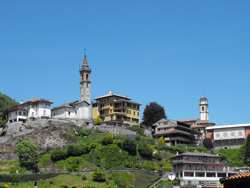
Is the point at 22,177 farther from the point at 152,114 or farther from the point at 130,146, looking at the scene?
the point at 152,114

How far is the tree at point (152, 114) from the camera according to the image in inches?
4764

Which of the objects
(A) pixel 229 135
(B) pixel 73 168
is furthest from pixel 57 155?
(A) pixel 229 135

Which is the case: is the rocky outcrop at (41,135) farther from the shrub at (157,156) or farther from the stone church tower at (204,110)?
the stone church tower at (204,110)

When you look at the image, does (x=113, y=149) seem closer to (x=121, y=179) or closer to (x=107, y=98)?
(x=121, y=179)

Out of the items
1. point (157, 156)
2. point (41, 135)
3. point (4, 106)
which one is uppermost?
point (4, 106)

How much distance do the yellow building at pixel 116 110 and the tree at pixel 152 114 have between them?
98.7 inches

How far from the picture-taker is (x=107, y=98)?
121188 mm

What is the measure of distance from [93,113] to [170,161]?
38.4 metres

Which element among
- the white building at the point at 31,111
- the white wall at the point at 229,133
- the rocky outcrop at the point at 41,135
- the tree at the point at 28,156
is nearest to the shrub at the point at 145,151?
the rocky outcrop at the point at 41,135

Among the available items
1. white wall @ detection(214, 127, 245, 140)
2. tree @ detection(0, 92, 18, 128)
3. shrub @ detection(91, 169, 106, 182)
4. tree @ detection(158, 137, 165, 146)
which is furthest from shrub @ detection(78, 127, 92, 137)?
white wall @ detection(214, 127, 245, 140)

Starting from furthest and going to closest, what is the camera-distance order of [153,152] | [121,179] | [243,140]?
[243,140], [153,152], [121,179]

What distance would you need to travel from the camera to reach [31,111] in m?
110

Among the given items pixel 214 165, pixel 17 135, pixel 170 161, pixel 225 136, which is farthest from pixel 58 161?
pixel 225 136

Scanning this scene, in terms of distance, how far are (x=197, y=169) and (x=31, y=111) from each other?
49606 mm
